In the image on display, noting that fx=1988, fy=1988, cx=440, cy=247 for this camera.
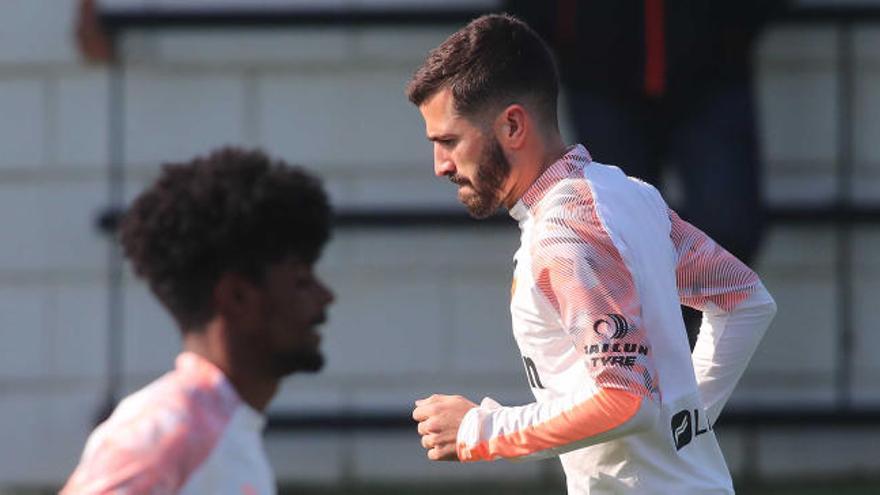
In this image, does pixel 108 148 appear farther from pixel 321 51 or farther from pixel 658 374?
pixel 658 374

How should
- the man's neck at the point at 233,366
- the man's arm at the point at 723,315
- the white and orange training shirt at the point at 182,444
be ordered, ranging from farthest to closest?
the man's arm at the point at 723,315 < the man's neck at the point at 233,366 < the white and orange training shirt at the point at 182,444

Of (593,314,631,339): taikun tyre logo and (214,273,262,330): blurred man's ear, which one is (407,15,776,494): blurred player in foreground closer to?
(593,314,631,339): taikun tyre logo

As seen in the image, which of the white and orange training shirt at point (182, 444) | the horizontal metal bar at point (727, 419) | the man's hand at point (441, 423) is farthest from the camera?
the horizontal metal bar at point (727, 419)

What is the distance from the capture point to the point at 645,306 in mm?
3900

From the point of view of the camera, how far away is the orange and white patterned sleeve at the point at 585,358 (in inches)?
147

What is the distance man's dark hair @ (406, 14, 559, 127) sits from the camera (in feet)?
13.5

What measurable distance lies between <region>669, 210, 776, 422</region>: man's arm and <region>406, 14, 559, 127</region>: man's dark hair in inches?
18.2

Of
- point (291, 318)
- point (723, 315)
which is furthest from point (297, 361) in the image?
point (723, 315)

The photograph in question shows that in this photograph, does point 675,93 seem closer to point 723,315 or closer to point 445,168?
point 723,315

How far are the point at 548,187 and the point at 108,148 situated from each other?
4.49 metres

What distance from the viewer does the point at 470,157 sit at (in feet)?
13.5

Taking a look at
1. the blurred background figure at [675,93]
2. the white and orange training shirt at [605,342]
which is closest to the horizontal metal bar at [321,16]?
the blurred background figure at [675,93]

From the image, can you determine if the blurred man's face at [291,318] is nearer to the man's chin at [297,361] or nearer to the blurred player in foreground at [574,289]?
the man's chin at [297,361]

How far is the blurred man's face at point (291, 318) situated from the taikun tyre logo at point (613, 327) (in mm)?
758
